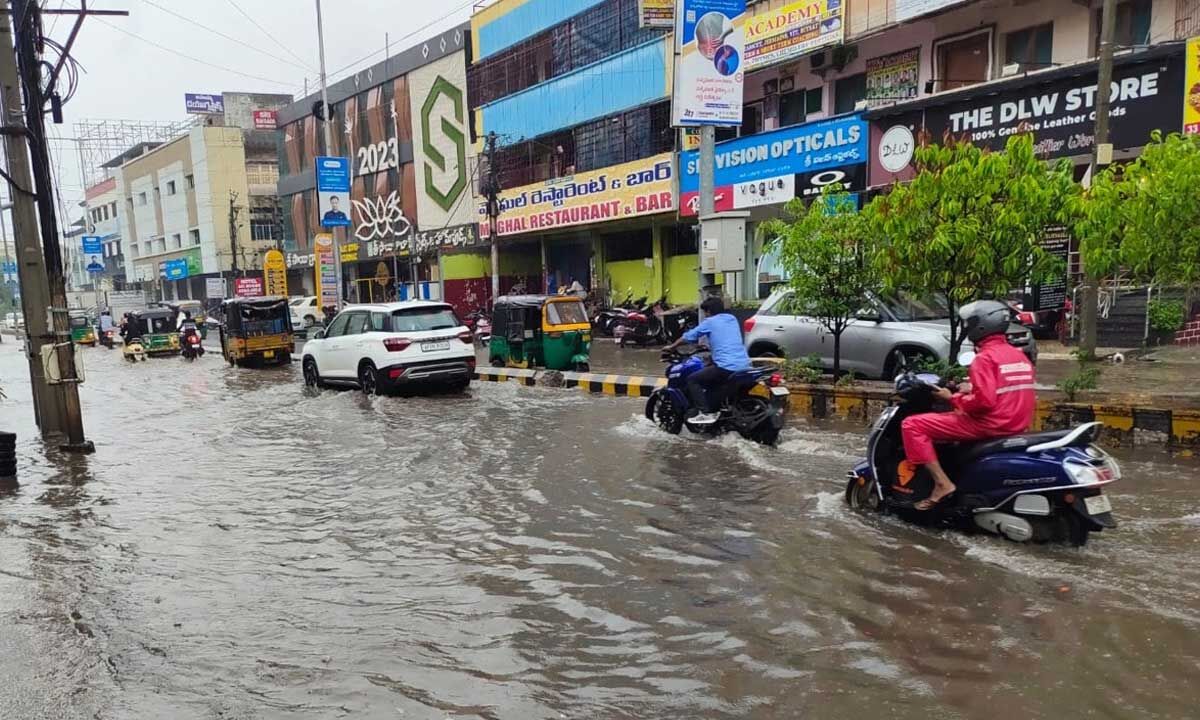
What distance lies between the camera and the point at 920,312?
11.4 m

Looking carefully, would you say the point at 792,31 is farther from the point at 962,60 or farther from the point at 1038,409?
the point at 1038,409

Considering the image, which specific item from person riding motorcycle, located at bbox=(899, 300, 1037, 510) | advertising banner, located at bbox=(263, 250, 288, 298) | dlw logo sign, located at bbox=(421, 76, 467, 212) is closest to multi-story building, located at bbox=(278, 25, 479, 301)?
dlw logo sign, located at bbox=(421, 76, 467, 212)

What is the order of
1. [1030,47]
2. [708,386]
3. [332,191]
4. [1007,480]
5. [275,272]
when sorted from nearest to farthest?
[1007,480] < [708,386] < [1030,47] < [332,191] < [275,272]

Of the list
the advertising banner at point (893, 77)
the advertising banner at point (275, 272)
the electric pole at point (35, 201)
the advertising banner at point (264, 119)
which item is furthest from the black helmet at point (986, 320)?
the advertising banner at point (264, 119)

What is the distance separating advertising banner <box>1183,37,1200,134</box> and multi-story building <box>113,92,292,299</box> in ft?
168

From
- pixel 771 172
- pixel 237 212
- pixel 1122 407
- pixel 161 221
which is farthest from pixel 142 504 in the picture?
pixel 161 221

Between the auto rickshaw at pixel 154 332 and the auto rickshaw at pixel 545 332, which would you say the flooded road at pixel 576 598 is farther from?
the auto rickshaw at pixel 154 332

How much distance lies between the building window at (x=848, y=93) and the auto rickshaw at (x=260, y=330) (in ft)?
50.2

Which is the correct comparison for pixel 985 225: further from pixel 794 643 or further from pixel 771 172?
pixel 771 172

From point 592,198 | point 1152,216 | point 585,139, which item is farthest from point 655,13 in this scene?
point 1152,216

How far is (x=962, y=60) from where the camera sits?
57.4 ft

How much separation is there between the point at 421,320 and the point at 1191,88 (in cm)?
1328

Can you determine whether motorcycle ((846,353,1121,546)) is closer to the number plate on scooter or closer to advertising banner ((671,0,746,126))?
the number plate on scooter

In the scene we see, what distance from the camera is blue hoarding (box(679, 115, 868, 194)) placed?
61.4 feet
